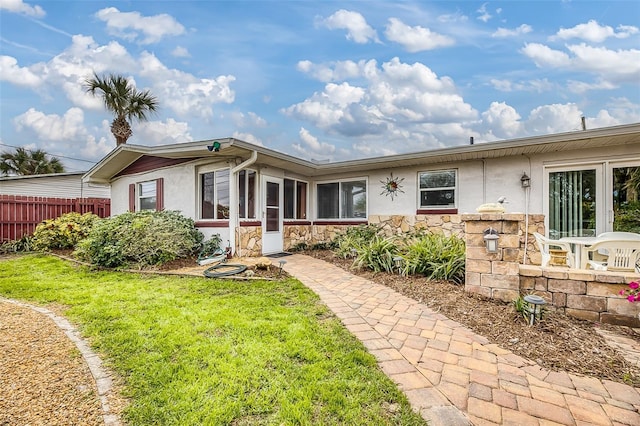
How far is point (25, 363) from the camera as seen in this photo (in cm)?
220

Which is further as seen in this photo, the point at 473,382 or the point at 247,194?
the point at 247,194

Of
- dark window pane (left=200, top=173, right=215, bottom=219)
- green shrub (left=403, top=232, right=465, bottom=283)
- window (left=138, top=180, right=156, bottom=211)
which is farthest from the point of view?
window (left=138, top=180, right=156, bottom=211)

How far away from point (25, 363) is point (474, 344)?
3674 millimetres

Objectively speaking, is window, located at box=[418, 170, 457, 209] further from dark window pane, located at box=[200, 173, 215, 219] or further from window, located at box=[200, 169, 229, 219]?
dark window pane, located at box=[200, 173, 215, 219]

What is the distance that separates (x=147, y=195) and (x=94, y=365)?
8289 mm

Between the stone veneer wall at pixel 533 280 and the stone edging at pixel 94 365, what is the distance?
3955 mm

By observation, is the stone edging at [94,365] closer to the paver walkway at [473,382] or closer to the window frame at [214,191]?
the paver walkway at [473,382]

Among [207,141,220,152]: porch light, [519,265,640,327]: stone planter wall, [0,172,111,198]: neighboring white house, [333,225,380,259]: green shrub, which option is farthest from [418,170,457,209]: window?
[0,172,111,198]: neighboring white house

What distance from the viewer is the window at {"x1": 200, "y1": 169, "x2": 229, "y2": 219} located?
7284mm

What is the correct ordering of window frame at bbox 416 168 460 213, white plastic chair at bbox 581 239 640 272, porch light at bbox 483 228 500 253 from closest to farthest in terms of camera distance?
white plastic chair at bbox 581 239 640 272 < porch light at bbox 483 228 500 253 < window frame at bbox 416 168 460 213

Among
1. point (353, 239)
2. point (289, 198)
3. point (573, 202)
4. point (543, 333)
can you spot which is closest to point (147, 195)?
point (289, 198)

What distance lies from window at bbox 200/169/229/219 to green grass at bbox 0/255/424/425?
11.0 ft

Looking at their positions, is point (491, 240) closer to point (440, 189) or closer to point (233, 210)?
point (440, 189)

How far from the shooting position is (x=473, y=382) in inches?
78.4
